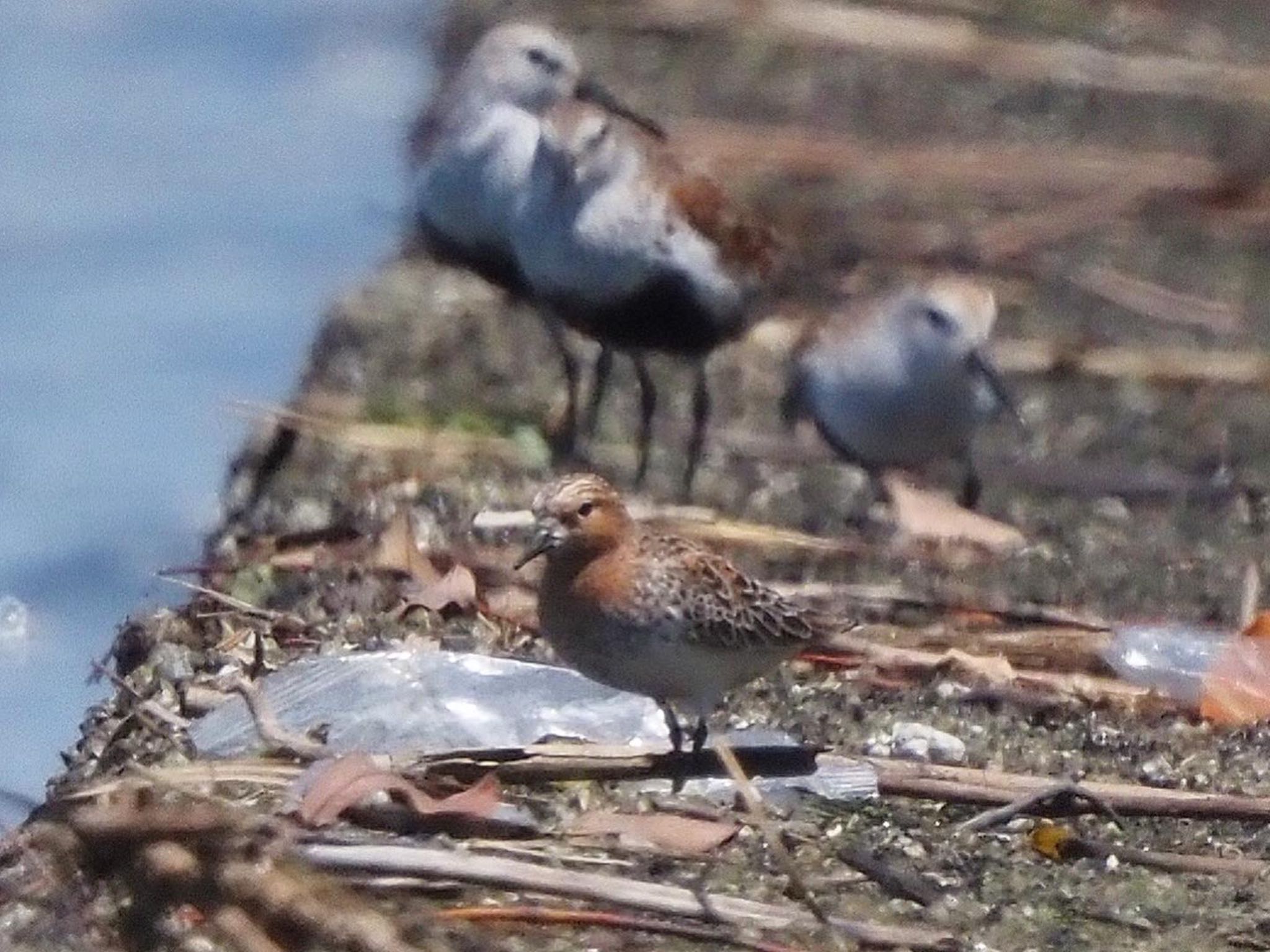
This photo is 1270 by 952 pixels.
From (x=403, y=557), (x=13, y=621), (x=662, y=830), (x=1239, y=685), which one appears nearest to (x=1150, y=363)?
(x=1239, y=685)

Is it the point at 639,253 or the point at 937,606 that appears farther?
the point at 639,253

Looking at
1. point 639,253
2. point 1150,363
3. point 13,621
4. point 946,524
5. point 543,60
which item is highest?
point 543,60

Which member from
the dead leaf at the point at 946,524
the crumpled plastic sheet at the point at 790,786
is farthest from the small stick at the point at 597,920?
the dead leaf at the point at 946,524

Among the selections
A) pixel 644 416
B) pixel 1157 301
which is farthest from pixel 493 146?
pixel 1157 301

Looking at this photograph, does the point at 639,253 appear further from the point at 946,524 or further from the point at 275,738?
the point at 275,738

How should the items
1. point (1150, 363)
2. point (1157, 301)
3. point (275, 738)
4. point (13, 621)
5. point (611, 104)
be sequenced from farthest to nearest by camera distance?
1. point (611, 104)
2. point (1157, 301)
3. point (1150, 363)
4. point (13, 621)
5. point (275, 738)

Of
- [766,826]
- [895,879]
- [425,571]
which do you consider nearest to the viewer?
[766,826]

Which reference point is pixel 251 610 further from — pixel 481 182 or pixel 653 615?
pixel 481 182

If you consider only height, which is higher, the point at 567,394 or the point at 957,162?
the point at 957,162
